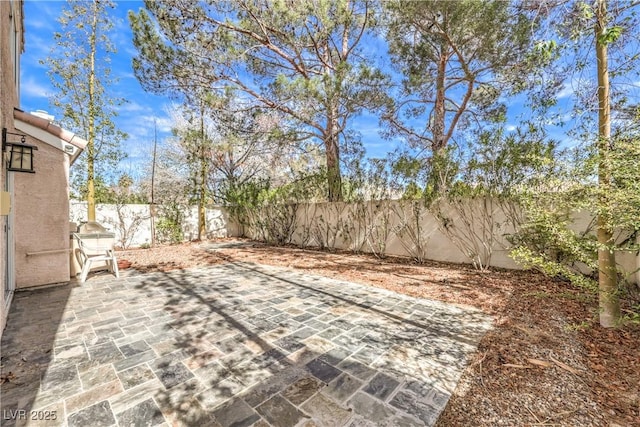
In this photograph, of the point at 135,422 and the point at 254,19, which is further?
the point at 254,19

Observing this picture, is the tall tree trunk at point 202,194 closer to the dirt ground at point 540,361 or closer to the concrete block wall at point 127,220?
the concrete block wall at point 127,220

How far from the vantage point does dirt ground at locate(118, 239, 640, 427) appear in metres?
1.73

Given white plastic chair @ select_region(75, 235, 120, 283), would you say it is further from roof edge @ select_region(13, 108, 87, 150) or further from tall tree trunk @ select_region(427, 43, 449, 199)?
tall tree trunk @ select_region(427, 43, 449, 199)

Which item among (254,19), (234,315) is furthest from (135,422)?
(254,19)

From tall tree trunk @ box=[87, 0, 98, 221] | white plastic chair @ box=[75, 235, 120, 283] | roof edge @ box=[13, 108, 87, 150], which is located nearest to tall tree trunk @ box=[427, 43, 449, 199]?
white plastic chair @ box=[75, 235, 120, 283]

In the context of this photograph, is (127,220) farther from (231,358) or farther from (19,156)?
(231,358)

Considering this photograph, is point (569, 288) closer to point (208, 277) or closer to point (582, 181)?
point (582, 181)

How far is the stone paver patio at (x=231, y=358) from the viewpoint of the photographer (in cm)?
176

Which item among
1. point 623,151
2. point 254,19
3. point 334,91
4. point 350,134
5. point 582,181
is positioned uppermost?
point 254,19

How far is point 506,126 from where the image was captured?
509cm

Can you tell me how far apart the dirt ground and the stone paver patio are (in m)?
0.20

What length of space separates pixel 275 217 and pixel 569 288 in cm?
850

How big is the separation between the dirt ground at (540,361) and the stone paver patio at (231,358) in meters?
0.20

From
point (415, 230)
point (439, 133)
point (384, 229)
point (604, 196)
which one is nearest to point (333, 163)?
point (384, 229)
